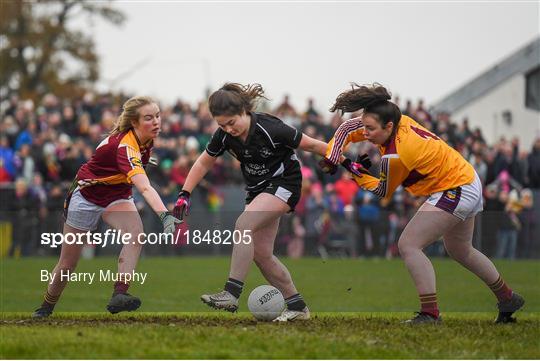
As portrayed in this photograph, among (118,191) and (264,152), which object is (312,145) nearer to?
(264,152)

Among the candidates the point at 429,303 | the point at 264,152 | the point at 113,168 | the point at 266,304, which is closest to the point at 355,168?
the point at 264,152

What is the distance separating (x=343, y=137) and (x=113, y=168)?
2.21m

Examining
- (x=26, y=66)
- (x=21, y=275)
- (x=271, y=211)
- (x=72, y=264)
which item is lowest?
(x=21, y=275)

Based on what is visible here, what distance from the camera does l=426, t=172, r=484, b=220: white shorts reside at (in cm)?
950

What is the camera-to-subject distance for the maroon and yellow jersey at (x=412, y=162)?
371 inches

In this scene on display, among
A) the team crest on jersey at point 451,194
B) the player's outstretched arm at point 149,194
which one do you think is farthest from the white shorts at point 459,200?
the player's outstretched arm at point 149,194

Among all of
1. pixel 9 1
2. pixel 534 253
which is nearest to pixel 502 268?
pixel 534 253

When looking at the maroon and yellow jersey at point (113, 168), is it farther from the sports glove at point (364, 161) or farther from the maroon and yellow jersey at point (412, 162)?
the sports glove at point (364, 161)

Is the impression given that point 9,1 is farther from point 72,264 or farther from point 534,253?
point 72,264

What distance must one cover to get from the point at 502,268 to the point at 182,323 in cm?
975

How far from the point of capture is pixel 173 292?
15367mm

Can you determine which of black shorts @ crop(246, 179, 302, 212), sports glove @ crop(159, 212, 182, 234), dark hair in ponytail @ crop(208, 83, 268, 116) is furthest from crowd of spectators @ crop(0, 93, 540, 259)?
sports glove @ crop(159, 212, 182, 234)

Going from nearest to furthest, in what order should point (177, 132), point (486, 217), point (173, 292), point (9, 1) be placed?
point (173, 292) < point (486, 217) < point (177, 132) < point (9, 1)

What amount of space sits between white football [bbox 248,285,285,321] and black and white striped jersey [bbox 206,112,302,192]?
0.98 meters
